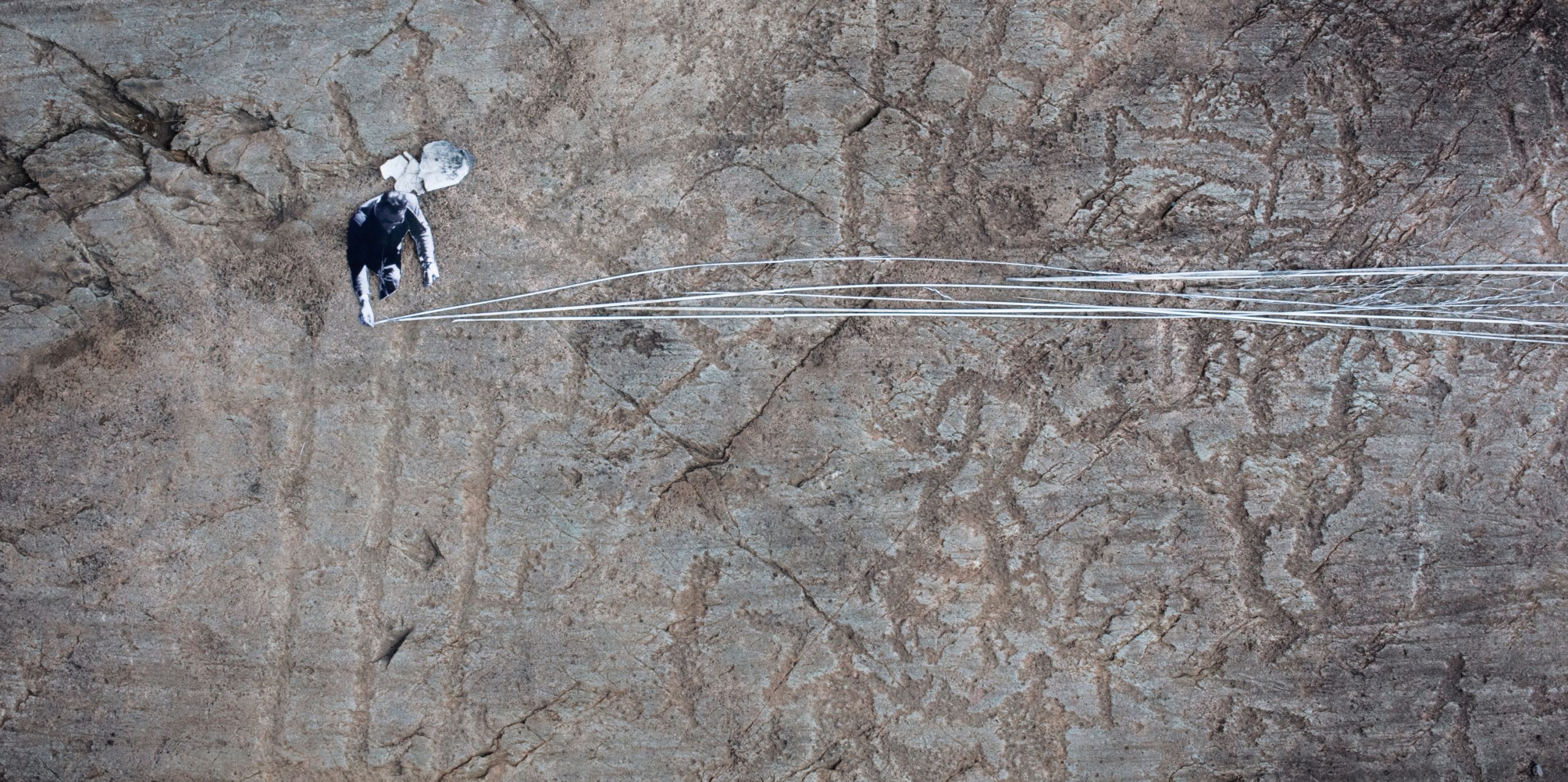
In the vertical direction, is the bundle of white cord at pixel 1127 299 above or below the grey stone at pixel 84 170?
below

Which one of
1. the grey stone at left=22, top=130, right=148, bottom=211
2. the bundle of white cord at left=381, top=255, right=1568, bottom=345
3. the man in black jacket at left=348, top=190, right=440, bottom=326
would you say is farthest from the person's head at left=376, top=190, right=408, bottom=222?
the grey stone at left=22, top=130, right=148, bottom=211

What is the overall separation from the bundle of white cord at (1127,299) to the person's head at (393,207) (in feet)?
0.82

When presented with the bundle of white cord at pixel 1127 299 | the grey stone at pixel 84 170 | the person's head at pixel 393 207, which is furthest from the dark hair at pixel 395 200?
the grey stone at pixel 84 170

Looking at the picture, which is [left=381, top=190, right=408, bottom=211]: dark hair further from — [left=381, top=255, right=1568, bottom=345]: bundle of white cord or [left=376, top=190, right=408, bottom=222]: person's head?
[left=381, top=255, right=1568, bottom=345]: bundle of white cord

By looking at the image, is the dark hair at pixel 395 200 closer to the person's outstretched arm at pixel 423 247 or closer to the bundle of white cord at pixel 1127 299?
the person's outstretched arm at pixel 423 247

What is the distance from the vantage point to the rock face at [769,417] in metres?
2.00

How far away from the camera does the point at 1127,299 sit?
2064mm

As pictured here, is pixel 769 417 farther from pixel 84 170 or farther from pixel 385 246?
pixel 84 170

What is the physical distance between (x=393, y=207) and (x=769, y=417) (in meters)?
1.09

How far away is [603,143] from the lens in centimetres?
210

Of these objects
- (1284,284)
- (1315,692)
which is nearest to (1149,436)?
(1284,284)

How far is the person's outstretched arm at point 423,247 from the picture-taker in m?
2.07

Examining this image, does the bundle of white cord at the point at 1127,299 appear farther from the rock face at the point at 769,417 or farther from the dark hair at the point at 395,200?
the dark hair at the point at 395,200

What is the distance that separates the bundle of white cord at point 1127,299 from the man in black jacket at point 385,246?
91 millimetres
